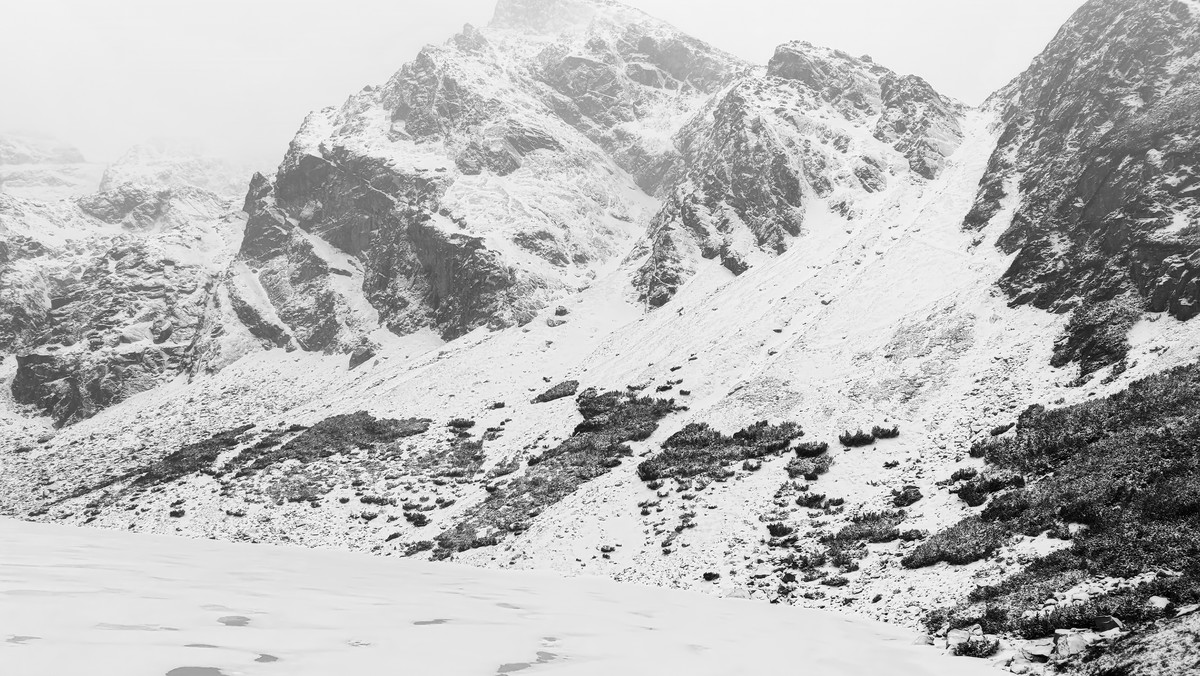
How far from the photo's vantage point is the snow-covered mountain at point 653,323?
958 inches

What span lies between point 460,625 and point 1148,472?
18843 mm

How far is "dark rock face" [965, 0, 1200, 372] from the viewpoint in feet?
97.6

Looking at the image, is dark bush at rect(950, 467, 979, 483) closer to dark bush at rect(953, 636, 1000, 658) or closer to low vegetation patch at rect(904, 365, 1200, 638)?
low vegetation patch at rect(904, 365, 1200, 638)

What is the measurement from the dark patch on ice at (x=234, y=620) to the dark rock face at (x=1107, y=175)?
3217 centimetres

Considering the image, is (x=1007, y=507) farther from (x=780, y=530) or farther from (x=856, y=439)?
(x=856, y=439)

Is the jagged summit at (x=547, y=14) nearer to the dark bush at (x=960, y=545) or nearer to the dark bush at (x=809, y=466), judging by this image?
the dark bush at (x=809, y=466)

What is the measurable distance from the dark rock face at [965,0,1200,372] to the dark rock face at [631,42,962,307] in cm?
1363

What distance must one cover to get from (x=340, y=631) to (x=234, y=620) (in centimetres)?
79

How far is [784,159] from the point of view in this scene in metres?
69.9

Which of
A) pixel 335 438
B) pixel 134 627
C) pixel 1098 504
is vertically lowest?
pixel 335 438

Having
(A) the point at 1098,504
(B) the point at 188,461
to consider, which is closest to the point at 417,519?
(B) the point at 188,461

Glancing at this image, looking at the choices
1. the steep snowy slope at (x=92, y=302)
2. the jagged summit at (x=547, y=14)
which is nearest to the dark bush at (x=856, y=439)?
the steep snowy slope at (x=92, y=302)

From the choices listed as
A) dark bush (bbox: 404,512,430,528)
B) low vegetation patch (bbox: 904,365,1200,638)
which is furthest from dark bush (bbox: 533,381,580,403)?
low vegetation patch (bbox: 904,365,1200,638)

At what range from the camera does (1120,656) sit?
6.69 m
